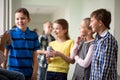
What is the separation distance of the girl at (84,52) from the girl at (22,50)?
29 centimetres

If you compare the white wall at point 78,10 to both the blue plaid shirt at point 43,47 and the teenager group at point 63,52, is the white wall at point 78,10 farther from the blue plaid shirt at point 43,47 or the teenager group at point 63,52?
the teenager group at point 63,52

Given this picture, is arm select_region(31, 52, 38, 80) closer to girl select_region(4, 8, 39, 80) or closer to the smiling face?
girl select_region(4, 8, 39, 80)

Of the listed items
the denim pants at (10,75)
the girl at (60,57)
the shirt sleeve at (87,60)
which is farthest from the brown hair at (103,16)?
the denim pants at (10,75)

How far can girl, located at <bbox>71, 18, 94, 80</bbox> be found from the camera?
5.34 ft

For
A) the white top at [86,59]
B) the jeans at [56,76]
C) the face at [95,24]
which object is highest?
the face at [95,24]

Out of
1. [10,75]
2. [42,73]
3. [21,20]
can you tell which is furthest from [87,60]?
[10,75]

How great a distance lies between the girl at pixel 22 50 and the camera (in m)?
1.63

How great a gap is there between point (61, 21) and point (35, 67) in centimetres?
40

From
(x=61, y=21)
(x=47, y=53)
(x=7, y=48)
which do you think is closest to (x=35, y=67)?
(x=47, y=53)

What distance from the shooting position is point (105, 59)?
1.40 metres

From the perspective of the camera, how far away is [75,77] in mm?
1726

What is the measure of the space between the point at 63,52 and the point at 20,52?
0.32m

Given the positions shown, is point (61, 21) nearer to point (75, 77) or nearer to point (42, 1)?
point (75, 77)

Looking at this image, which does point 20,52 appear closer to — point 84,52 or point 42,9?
point 84,52
